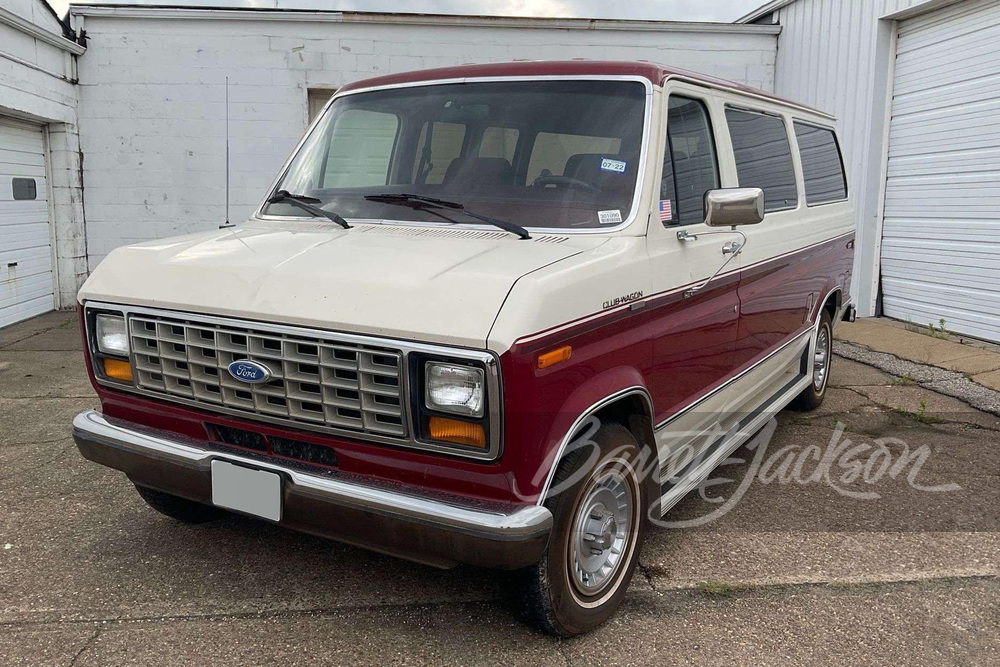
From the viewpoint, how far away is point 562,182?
321 cm

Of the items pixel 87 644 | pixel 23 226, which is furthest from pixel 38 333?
pixel 87 644

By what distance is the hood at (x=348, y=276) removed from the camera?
2.42 metres

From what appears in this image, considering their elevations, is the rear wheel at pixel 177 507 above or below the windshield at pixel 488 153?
below

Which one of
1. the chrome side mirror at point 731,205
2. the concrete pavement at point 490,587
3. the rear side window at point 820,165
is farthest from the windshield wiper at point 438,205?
the rear side window at point 820,165

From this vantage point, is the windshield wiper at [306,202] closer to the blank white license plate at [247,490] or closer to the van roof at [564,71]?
the van roof at [564,71]

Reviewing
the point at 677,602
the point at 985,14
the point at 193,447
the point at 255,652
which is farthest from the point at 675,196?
the point at 985,14

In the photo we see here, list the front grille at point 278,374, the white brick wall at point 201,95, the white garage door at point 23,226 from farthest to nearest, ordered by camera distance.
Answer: the white brick wall at point 201,95, the white garage door at point 23,226, the front grille at point 278,374

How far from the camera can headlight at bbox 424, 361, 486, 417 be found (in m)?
2.36

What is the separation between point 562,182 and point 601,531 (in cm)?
136

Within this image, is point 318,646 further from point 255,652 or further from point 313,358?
point 313,358

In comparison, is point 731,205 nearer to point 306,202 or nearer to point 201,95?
point 306,202

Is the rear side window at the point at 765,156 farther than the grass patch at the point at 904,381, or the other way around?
the grass patch at the point at 904,381

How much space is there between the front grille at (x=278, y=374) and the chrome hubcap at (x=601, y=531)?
2.45 ft

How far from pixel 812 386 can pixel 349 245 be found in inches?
150
